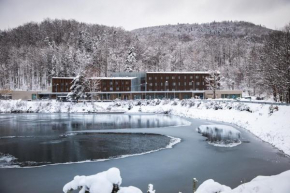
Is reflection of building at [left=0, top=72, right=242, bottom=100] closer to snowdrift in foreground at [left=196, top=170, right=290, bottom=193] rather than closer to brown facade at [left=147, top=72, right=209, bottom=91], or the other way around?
brown facade at [left=147, top=72, right=209, bottom=91]

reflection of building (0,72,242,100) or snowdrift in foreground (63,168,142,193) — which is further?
reflection of building (0,72,242,100)

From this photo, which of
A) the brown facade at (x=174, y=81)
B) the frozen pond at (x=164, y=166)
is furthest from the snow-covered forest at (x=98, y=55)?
the frozen pond at (x=164, y=166)

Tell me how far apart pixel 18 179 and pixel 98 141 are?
1066 centimetres

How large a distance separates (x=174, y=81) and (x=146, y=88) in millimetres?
9829

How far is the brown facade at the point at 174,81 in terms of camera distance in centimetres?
8431

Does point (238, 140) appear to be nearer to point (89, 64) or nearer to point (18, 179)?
point (18, 179)

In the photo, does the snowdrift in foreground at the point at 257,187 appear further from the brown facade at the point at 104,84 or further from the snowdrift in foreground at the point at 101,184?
the brown facade at the point at 104,84

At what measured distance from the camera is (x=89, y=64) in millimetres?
113875

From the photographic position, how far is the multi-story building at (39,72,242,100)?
266 feet

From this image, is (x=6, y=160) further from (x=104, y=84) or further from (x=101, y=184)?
(x=104, y=84)

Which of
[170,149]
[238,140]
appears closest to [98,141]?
[170,149]

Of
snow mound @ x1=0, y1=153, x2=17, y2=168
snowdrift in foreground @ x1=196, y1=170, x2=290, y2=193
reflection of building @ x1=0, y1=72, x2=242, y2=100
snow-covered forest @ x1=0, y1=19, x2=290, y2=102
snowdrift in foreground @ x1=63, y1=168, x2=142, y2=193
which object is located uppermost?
snow-covered forest @ x1=0, y1=19, x2=290, y2=102

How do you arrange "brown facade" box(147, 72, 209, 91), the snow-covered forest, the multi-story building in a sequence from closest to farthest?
the multi-story building, "brown facade" box(147, 72, 209, 91), the snow-covered forest

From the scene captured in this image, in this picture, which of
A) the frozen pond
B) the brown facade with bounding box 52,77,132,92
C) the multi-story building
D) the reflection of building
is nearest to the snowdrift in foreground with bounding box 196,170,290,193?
the frozen pond
